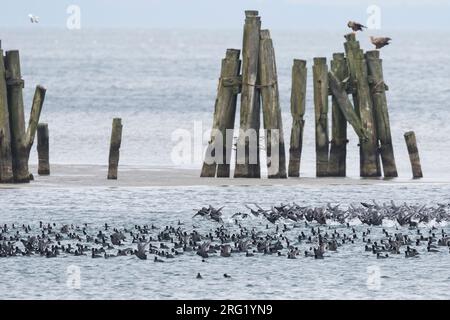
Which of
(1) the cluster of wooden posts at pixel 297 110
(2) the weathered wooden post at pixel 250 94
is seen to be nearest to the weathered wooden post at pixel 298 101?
(1) the cluster of wooden posts at pixel 297 110

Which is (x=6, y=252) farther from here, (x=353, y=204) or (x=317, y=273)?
(x=353, y=204)

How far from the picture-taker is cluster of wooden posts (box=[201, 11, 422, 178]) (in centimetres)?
3036

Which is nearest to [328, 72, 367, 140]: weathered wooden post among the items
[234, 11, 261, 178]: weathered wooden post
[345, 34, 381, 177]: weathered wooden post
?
[345, 34, 381, 177]: weathered wooden post

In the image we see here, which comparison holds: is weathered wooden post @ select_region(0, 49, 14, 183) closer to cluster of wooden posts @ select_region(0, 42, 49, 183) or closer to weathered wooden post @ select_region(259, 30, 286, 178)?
cluster of wooden posts @ select_region(0, 42, 49, 183)

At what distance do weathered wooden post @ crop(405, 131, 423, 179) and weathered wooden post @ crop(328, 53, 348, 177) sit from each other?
1.38 m

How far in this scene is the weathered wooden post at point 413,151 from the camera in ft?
103

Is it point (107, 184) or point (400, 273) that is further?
point (107, 184)

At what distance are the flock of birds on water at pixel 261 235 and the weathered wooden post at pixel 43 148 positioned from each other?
214 inches

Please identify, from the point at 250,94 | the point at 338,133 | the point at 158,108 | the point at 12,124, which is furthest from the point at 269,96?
the point at 158,108

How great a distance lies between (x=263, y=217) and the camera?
2675 cm

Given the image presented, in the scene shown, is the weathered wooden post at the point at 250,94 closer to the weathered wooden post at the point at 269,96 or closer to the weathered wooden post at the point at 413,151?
the weathered wooden post at the point at 269,96

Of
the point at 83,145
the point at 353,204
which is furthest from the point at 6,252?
the point at 83,145

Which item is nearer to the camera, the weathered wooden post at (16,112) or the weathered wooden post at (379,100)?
the weathered wooden post at (16,112)

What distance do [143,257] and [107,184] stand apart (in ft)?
27.3
